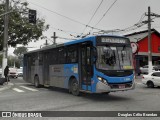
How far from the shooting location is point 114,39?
14375mm

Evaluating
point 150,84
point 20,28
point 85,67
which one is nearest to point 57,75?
point 85,67

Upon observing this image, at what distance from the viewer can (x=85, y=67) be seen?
48.1 ft

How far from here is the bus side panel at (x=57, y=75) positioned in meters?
17.6

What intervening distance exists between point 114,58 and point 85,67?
66.4 inches

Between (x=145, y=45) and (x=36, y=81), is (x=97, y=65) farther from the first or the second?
(x=145, y=45)

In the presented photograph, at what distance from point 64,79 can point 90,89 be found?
362 cm

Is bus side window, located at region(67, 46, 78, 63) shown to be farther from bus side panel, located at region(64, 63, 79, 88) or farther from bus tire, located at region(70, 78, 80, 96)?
bus tire, located at region(70, 78, 80, 96)

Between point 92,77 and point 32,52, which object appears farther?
point 32,52

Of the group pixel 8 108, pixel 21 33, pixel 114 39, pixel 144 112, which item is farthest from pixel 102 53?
pixel 21 33

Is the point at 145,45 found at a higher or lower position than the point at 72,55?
higher

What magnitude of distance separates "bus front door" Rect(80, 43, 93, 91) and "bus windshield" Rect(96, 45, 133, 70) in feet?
2.42

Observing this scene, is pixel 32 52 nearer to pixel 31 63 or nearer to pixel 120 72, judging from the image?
pixel 31 63

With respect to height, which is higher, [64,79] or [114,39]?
[114,39]

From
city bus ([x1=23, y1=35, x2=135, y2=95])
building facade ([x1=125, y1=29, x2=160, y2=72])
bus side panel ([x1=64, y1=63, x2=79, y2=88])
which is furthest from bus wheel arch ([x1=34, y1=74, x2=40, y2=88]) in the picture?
building facade ([x1=125, y1=29, x2=160, y2=72])
